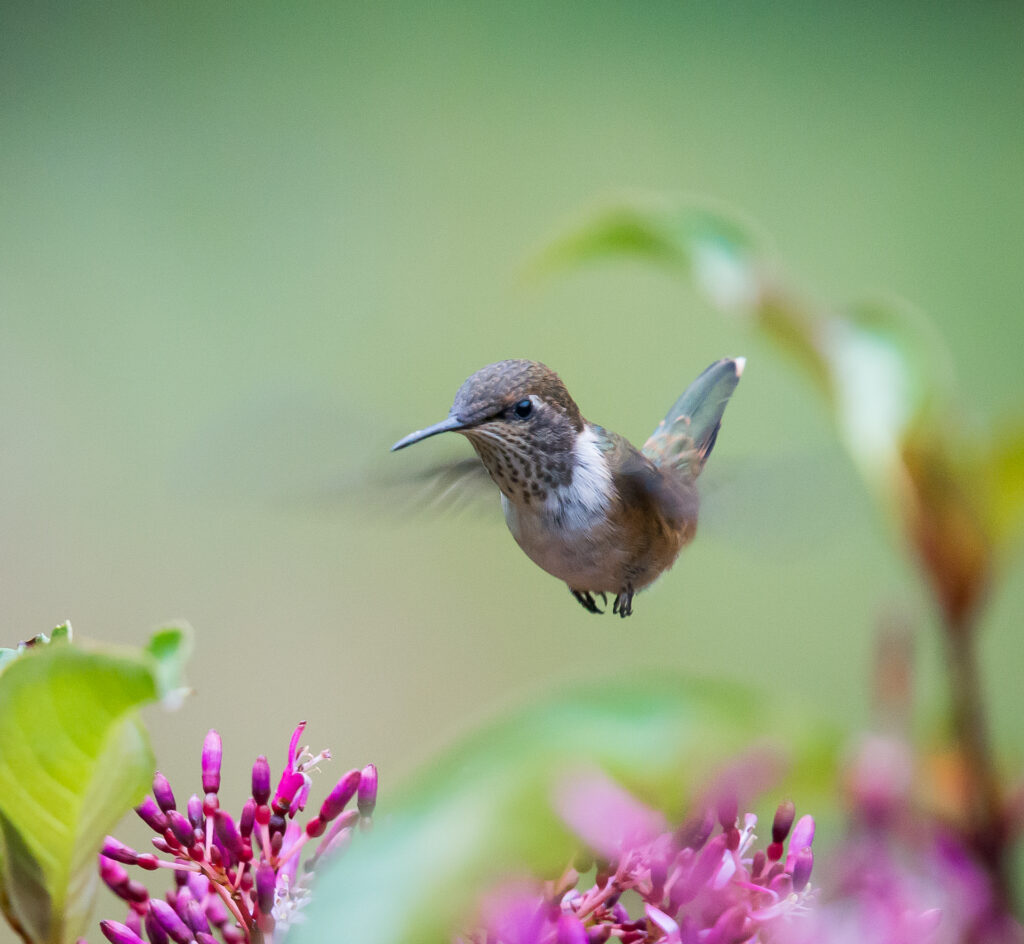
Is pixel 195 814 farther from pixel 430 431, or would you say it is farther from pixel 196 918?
pixel 430 431

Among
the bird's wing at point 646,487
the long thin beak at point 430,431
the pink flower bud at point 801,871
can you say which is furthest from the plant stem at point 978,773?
the bird's wing at point 646,487

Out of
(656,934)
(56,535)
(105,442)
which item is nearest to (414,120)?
(105,442)

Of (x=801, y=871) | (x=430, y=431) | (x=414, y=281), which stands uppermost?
(x=414, y=281)

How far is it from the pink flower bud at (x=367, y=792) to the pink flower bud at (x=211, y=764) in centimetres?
11

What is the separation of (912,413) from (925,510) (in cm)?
4

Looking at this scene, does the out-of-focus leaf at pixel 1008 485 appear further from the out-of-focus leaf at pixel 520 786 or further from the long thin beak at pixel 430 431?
the long thin beak at pixel 430 431

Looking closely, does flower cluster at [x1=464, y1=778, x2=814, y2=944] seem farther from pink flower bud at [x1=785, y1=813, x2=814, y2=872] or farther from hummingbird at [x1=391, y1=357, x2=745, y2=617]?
hummingbird at [x1=391, y1=357, x2=745, y2=617]

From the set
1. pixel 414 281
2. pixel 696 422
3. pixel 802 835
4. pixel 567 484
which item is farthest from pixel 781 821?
pixel 414 281

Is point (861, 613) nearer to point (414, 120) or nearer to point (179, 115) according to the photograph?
point (414, 120)

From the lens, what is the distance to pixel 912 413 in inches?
14.5

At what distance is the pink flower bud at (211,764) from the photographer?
33.1 inches

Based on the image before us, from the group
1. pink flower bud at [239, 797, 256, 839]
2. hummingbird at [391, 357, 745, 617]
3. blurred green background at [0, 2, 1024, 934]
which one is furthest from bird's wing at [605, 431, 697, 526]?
blurred green background at [0, 2, 1024, 934]

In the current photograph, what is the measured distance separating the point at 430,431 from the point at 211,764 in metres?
0.33

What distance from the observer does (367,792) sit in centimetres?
81
